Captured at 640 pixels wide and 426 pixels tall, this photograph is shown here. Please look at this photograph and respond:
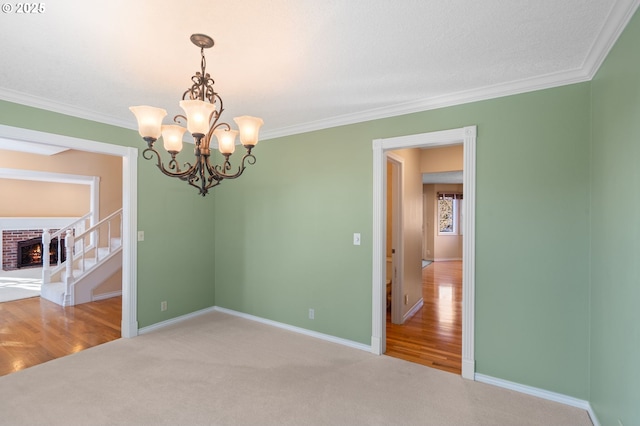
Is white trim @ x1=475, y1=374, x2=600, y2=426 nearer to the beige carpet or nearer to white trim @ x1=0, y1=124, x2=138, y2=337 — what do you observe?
the beige carpet

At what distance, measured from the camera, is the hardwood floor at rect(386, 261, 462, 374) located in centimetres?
319

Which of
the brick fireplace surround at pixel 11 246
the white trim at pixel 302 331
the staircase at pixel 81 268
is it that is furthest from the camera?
the brick fireplace surround at pixel 11 246

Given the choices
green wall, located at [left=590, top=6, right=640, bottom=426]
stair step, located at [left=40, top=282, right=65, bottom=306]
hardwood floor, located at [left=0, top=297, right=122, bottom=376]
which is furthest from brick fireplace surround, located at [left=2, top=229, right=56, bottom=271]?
green wall, located at [left=590, top=6, right=640, bottom=426]

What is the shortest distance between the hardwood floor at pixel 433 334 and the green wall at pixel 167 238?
272 centimetres

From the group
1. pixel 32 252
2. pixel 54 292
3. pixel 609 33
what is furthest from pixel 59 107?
pixel 32 252

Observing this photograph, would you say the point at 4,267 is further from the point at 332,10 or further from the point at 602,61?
the point at 602,61

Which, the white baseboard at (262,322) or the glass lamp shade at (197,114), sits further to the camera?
the white baseboard at (262,322)

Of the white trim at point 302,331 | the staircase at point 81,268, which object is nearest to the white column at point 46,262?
the staircase at point 81,268

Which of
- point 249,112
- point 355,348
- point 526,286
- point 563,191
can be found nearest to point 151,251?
point 249,112

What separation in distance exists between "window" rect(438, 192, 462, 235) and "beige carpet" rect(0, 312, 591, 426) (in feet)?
26.3

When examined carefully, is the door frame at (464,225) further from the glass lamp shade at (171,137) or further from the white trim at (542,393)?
the glass lamp shade at (171,137)

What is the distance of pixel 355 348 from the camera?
132 inches

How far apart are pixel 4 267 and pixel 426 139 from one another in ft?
32.6
